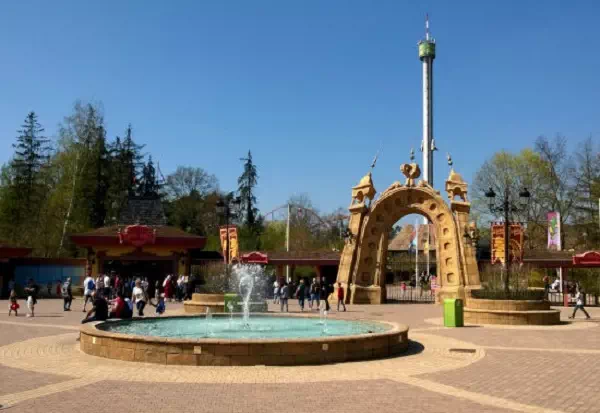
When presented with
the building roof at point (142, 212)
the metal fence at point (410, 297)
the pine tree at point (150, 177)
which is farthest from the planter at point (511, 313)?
the pine tree at point (150, 177)

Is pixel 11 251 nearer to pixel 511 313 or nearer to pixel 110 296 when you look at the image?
pixel 110 296

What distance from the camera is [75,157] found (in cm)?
5569

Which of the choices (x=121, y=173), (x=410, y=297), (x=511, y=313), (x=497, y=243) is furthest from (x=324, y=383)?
(x=121, y=173)

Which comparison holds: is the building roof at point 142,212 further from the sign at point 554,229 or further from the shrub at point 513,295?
the shrub at point 513,295

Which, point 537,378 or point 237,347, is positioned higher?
point 237,347

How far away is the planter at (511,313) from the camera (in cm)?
2269

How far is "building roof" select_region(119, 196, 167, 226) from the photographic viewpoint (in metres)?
51.8

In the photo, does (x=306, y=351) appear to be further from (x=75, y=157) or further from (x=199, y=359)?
(x=75, y=157)

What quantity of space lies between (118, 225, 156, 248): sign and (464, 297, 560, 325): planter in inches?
1090

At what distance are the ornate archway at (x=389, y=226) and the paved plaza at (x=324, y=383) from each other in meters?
18.8

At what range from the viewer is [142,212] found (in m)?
52.3

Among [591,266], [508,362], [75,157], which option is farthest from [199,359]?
[75,157]

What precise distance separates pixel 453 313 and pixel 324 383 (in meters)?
12.3

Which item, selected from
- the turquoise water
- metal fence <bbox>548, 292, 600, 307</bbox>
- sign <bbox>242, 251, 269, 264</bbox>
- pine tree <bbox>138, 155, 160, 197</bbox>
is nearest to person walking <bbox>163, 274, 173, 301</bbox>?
sign <bbox>242, 251, 269, 264</bbox>
